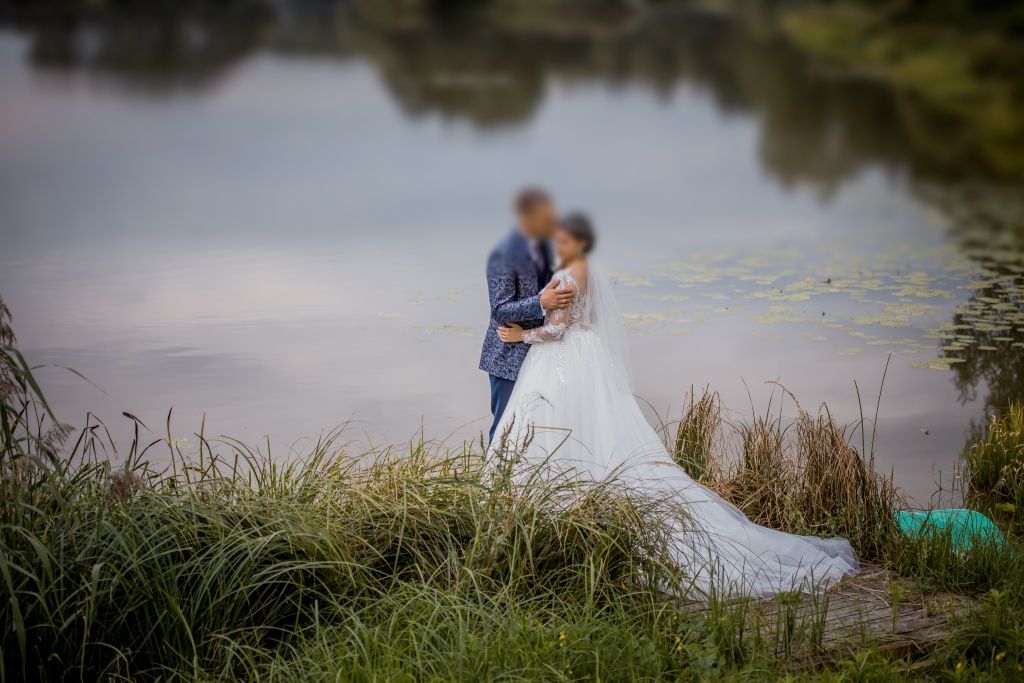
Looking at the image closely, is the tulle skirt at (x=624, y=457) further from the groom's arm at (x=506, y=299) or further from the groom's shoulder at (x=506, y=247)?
the groom's shoulder at (x=506, y=247)

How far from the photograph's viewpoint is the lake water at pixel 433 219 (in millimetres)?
6957

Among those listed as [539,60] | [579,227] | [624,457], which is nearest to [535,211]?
[579,227]

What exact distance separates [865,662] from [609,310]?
1.50 metres

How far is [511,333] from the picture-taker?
3.97 m

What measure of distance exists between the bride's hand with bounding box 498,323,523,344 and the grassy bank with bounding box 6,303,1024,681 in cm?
67

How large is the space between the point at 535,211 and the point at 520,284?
0.99 feet

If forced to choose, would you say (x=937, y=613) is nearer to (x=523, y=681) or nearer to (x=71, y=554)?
(x=523, y=681)

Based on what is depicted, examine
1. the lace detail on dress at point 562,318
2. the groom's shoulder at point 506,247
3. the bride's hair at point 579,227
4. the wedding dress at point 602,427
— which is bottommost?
the wedding dress at point 602,427

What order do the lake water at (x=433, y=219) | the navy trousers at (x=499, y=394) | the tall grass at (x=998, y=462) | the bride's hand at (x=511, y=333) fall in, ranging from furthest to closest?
the lake water at (x=433, y=219), the tall grass at (x=998, y=462), the navy trousers at (x=499, y=394), the bride's hand at (x=511, y=333)

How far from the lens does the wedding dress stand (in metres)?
3.59

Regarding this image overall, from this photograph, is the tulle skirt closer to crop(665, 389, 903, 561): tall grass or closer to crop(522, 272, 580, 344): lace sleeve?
crop(522, 272, 580, 344): lace sleeve

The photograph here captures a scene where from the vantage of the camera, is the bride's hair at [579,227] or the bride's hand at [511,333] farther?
the bride's hand at [511,333]

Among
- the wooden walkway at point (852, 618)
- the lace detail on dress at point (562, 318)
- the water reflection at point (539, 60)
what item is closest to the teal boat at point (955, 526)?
the wooden walkway at point (852, 618)

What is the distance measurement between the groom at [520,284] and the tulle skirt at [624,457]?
11cm
